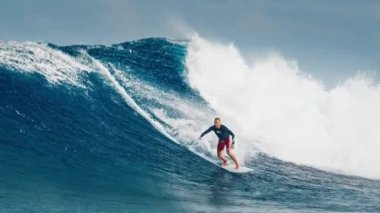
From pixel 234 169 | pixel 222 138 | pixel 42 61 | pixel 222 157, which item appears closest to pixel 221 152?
pixel 222 157

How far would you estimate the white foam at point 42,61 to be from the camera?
17.8 m

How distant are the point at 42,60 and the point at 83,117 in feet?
12.2

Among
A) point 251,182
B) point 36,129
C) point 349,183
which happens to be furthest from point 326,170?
point 36,129

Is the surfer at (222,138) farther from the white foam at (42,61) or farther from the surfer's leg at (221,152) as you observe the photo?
the white foam at (42,61)

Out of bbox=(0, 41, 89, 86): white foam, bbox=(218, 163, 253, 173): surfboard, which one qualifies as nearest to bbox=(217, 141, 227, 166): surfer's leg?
bbox=(218, 163, 253, 173): surfboard

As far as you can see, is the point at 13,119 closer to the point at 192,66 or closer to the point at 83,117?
the point at 83,117

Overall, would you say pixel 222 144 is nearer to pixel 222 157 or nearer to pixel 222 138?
pixel 222 138

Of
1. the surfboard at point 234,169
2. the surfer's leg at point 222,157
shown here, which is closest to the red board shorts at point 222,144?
the surfer's leg at point 222,157

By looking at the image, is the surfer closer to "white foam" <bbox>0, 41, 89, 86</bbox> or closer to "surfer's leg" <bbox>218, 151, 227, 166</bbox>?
"surfer's leg" <bbox>218, 151, 227, 166</bbox>

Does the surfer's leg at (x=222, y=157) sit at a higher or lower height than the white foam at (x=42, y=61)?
lower

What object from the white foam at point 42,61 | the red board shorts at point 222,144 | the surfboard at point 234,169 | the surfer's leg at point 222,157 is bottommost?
the surfboard at point 234,169

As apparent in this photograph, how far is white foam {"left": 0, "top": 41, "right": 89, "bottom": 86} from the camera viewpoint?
1778 centimetres

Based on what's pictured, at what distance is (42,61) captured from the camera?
18594mm

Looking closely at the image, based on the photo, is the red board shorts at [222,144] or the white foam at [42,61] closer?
the red board shorts at [222,144]
